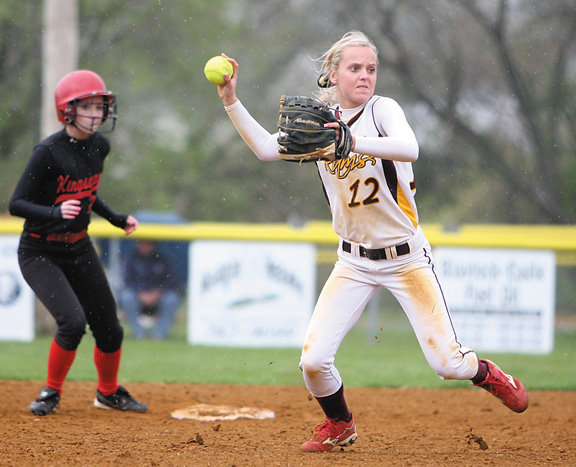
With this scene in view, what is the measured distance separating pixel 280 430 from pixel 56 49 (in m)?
5.75

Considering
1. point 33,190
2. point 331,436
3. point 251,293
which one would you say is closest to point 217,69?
point 33,190

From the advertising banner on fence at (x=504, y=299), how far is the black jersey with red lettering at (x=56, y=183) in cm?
406

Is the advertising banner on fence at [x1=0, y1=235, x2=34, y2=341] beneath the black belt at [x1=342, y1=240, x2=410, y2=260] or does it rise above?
Answer: beneath

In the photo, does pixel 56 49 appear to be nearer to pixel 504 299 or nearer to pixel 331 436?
pixel 504 299

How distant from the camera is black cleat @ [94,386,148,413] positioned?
14.9 feet

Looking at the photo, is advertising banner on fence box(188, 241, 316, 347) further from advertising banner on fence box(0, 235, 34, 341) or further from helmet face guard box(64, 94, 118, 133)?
helmet face guard box(64, 94, 118, 133)

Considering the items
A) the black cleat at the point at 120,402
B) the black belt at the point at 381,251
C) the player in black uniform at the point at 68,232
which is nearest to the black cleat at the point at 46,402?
the player in black uniform at the point at 68,232

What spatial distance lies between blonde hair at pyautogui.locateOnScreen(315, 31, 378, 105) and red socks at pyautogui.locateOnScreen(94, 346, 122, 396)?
1951 mm

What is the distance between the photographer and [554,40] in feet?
28.3

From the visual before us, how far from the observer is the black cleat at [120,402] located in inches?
179

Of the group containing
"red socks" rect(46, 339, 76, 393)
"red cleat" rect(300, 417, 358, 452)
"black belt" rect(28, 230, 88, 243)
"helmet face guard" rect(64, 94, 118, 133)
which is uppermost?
"helmet face guard" rect(64, 94, 118, 133)

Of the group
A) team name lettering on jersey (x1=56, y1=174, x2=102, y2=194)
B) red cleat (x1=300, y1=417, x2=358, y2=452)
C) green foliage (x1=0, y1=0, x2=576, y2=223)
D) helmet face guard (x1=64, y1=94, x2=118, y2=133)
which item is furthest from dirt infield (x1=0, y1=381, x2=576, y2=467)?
green foliage (x1=0, y1=0, x2=576, y2=223)

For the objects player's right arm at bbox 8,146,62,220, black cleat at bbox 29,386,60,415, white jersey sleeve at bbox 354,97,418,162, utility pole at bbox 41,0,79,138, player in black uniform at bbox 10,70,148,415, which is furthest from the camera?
utility pole at bbox 41,0,79,138

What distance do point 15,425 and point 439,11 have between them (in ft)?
23.6
